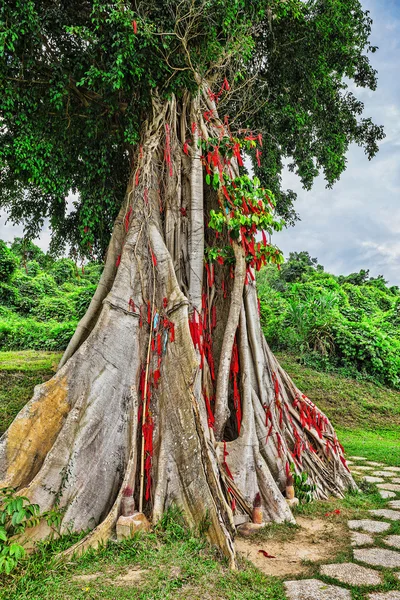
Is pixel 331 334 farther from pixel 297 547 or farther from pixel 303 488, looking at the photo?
pixel 297 547

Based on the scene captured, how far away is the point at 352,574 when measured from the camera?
2.39m

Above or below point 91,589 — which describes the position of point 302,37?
above

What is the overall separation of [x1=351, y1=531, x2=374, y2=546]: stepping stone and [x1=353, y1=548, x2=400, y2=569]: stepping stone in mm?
104

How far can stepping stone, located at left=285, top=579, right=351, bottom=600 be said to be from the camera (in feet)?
6.93

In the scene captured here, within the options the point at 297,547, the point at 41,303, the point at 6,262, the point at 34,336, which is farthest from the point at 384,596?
the point at 6,262

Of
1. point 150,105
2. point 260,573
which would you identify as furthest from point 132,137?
point 260,573

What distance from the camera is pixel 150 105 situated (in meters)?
4.43

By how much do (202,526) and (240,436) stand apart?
103cm

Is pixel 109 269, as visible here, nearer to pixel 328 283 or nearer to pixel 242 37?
pixel 242 37

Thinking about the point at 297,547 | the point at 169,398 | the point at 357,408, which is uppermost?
the point at 169,398

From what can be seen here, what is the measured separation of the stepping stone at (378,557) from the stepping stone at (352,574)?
12 centimetres

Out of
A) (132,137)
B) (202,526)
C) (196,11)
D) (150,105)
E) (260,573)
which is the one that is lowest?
(260,573)

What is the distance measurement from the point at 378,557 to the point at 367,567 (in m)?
0.20

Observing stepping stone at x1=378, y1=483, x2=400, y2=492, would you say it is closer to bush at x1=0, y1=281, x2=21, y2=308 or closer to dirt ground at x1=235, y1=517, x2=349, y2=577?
dirt ground at x1=235, y1=517, x2=349, y2=577
